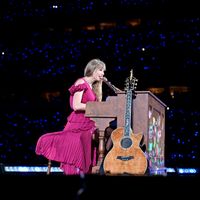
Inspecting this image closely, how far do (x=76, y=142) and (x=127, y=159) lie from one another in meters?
0.66

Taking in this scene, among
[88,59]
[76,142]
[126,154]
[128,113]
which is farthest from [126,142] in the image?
[88,59]

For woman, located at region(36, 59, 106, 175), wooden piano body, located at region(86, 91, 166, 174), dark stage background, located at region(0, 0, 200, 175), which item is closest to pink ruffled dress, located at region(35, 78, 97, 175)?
woman, located at region(36, 59, 106, 175)

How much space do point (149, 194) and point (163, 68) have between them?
480 cm

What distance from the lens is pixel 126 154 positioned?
166 inches

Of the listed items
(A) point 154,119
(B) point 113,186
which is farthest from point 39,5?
(B) point 113,186

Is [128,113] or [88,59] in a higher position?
[88,59]

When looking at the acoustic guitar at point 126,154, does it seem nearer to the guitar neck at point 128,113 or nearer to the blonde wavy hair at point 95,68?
the guitar neck at point 128,113

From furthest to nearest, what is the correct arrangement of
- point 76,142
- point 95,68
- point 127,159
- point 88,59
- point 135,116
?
point 88,59
point 95,68
point 76,142
point 135,116
point 127,159

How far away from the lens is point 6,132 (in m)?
7.16

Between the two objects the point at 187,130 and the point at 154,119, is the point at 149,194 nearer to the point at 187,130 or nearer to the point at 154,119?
the point at 154,119

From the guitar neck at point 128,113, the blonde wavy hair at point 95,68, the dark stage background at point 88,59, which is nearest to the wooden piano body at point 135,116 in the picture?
the guitar neck at point 128,113

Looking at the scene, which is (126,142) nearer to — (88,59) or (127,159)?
(127,159)

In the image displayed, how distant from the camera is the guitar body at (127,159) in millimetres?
4172

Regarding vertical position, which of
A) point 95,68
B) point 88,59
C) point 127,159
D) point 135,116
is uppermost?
point 88,59
